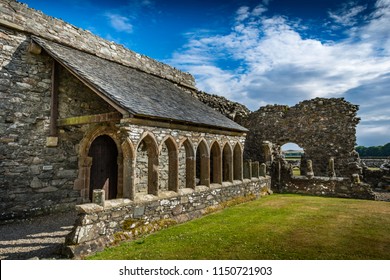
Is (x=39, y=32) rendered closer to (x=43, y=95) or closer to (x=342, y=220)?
(x=43, y=95)

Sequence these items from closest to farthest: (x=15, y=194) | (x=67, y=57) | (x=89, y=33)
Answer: (x=15, y=194)
(x=67, y=57)
(x=89, y=33)

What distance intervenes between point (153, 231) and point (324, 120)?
12.4 metres

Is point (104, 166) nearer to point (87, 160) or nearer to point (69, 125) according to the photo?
point (87, 160)

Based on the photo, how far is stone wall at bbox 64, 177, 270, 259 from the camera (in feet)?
15.6

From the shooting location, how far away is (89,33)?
935 cm

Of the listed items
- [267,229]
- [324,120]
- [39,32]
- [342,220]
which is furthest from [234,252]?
[324,120]

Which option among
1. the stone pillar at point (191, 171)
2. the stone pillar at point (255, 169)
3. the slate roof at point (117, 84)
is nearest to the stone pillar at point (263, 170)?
the stone pillar at point (255, 169)

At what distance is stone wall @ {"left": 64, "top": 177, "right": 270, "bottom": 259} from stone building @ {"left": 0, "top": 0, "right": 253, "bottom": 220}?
0.86 ft

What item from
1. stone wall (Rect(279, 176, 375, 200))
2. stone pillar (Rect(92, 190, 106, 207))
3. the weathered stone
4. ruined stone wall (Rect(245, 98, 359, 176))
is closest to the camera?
the weathered stone

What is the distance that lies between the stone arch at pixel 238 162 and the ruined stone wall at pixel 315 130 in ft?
19.1

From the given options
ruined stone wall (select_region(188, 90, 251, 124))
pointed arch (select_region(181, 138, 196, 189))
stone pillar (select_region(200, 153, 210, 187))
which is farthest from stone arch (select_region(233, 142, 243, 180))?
ruined stone wall (select_region(188, 90, 251, 124))

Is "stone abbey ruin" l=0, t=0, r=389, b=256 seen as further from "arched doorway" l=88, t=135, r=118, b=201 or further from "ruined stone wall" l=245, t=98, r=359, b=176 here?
"ruined stone wall" l=245, t=98, r=359, b=176

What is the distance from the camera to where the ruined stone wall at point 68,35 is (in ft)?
23.5

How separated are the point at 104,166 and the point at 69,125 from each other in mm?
1891
